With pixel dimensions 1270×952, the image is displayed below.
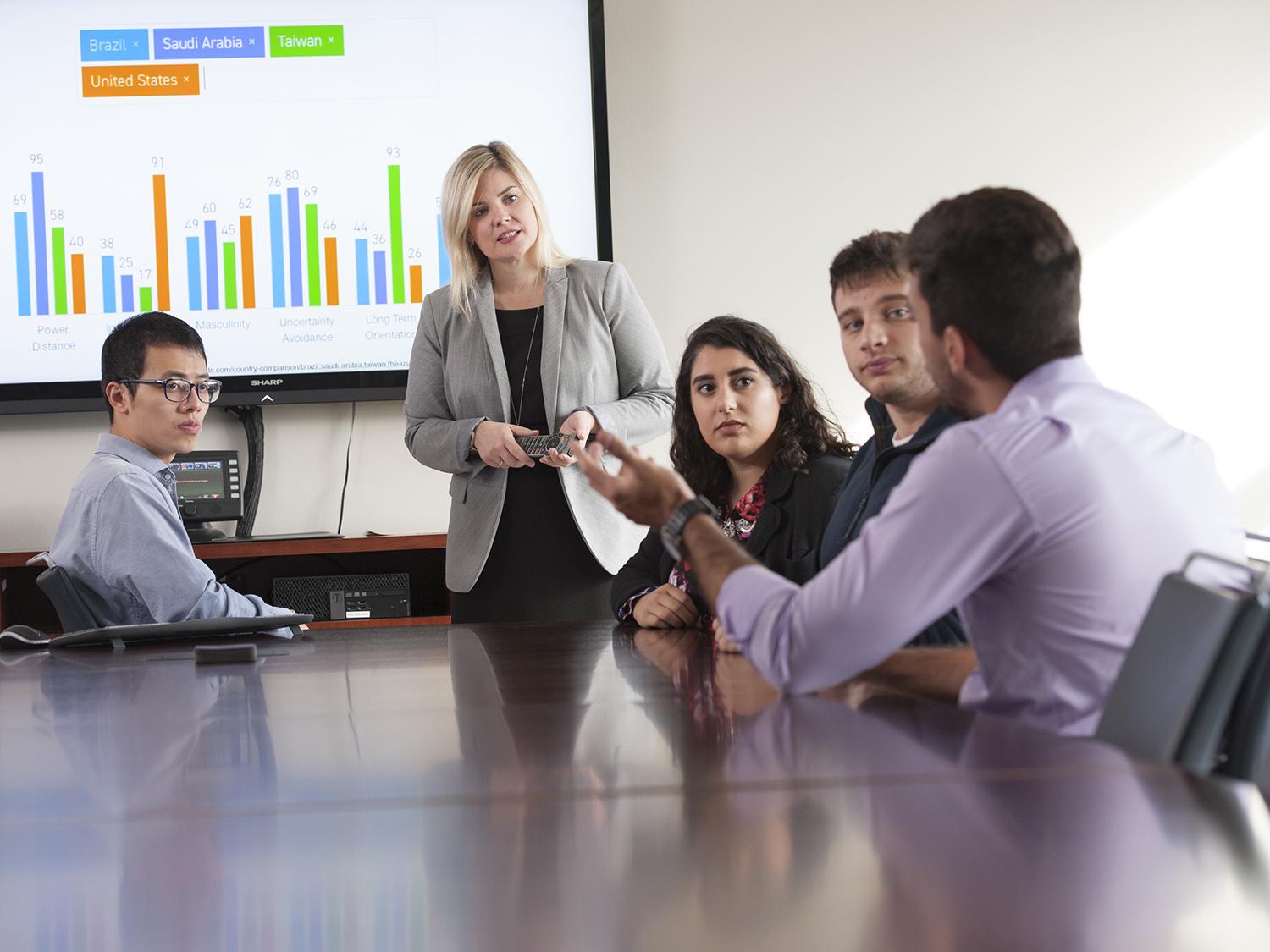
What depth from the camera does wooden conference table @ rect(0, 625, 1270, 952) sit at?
1.57 ft

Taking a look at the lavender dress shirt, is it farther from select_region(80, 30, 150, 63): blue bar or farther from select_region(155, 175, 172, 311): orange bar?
select_region(80, 30, 150, 63): blue bar

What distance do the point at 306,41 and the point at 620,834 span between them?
3262 millimetres

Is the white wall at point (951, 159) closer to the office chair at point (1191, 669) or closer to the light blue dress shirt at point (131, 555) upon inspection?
the light blue dress shirt at point (131, 555)

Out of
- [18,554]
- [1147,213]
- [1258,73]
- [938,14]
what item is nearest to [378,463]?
[18,554]

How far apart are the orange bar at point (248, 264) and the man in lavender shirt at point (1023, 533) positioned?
261 centimetres

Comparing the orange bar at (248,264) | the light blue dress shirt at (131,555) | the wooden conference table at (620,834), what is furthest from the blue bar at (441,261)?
the wooden conference table at (620,834)

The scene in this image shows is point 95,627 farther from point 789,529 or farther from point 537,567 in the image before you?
point 789,529

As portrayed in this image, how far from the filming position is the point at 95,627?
5.88ft

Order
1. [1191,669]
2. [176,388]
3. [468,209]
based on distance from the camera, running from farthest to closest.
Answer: [468,209] < [176,388] < [1191,669]

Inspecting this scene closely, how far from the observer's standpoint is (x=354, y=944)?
0.47m

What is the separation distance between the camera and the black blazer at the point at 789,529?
188 centimetres

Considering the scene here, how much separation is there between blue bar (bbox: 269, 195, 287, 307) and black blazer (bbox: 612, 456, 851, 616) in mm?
1823

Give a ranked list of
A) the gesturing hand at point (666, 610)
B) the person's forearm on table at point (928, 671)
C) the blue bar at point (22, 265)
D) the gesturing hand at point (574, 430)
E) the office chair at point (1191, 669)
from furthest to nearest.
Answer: the blue bar at point (22, 265) → the gesturing hand at point (574, 430) → the gesturing hand at point (666, 610) → the person's forearm on table at point (928, 671) → the office chair at point (1191, 669)

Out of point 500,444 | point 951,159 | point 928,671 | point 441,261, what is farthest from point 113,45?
point 928,671
